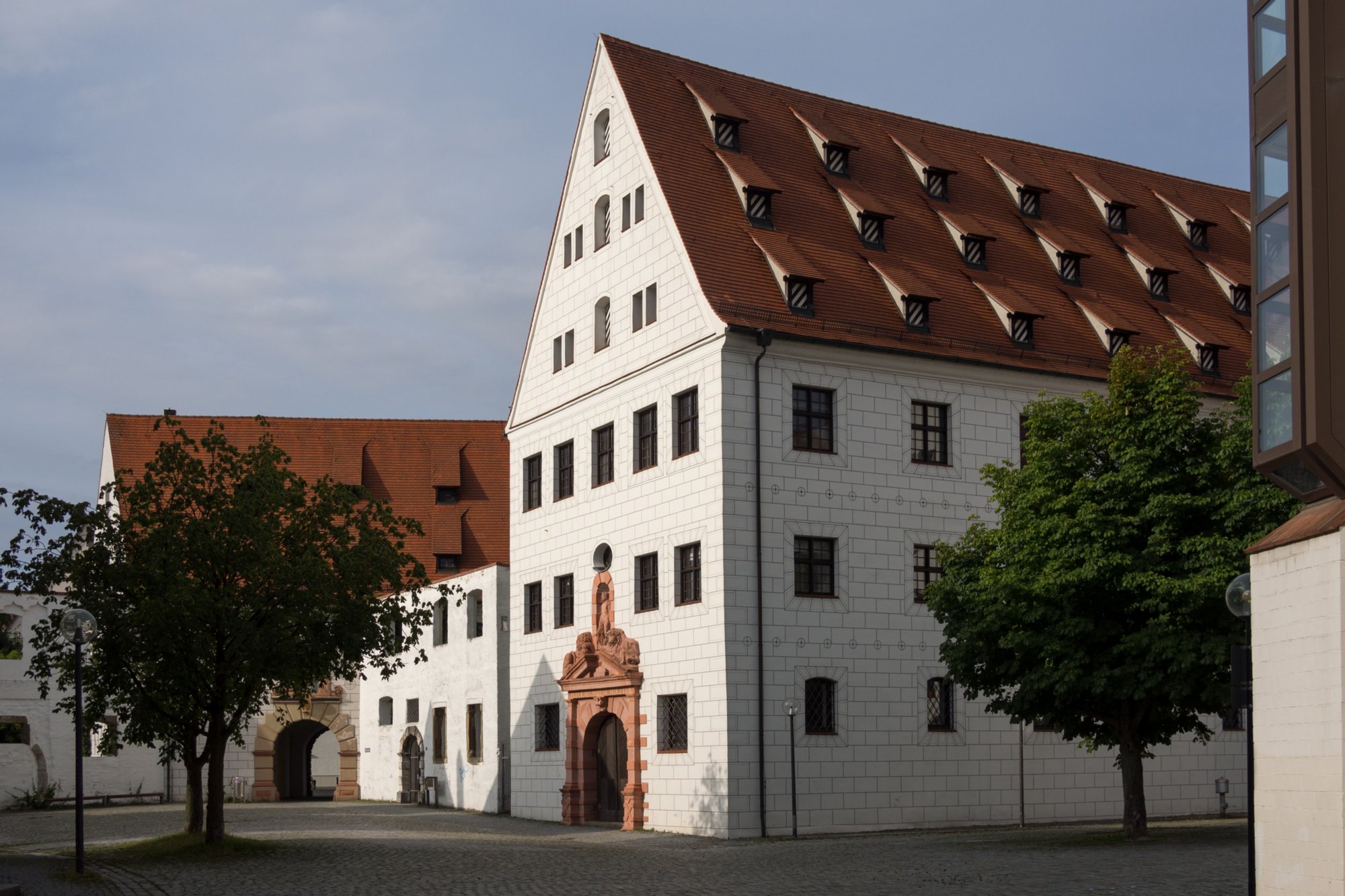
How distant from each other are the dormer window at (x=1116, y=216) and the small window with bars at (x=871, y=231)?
28.1 ft

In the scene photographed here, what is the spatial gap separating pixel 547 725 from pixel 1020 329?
46.9 ft

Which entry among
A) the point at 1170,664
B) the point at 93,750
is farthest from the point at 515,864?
the point at 93,750

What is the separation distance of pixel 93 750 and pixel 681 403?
3094cm

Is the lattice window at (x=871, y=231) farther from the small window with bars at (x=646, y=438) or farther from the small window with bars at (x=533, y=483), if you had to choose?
the small window with bars at (x=533, y=483)

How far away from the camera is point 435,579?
54531 millimetres

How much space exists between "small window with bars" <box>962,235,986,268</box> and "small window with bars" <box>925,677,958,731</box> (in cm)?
1002

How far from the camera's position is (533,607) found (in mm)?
41094

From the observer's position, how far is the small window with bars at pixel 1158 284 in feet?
136

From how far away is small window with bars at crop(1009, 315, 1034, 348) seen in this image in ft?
122

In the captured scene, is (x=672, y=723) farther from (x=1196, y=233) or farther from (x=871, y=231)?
(x=1196, y=233)

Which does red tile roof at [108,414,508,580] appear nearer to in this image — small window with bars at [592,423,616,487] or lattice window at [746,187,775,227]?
small window with bars at [592,423,616,487]

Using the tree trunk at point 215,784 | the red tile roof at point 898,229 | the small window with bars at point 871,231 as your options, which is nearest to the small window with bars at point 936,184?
the red tile roof at point 898,229

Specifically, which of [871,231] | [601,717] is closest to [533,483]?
[601,717]

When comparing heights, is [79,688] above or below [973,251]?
below
